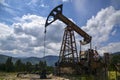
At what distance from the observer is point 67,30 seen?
144 ft

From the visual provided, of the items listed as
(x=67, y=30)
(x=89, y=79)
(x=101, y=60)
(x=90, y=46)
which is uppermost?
(x=67, y=30)

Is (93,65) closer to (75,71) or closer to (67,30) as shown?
(75,71)

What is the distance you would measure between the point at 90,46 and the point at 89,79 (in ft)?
30.1

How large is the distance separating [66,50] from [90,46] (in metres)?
6.22

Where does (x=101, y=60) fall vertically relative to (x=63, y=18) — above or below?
below

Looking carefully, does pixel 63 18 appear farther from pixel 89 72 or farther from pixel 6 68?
pixel 6 68

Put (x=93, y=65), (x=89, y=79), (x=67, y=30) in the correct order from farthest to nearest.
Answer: (x=67, y=30) → (x=93, y=65) → (x=89, y=79)

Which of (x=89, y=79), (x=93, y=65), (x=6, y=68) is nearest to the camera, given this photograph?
(x=89, y=79)

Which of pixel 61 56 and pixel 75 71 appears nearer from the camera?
pixel 75 71

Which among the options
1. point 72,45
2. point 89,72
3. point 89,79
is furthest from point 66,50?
point 89,79

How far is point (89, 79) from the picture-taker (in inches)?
1305

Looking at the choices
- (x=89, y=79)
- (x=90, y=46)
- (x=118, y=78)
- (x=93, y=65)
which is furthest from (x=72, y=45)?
(x=118, y=78)

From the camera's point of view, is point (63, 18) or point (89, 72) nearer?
point (89, 72)

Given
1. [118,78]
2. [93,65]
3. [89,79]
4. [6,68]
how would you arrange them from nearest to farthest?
[118,78] → [89,79] → [93,65] → [6,68]
